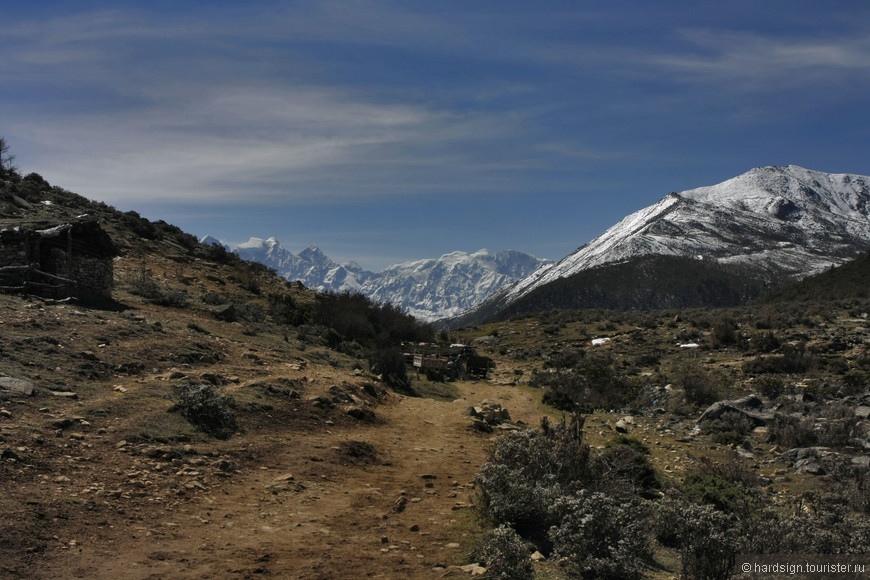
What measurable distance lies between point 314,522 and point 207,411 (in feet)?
14.9

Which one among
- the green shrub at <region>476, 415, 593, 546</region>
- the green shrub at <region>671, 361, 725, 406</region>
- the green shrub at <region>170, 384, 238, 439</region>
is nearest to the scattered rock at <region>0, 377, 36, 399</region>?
the green shrub at <region>170, 384, 238, 439</region>

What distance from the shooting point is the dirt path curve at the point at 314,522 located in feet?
21.5

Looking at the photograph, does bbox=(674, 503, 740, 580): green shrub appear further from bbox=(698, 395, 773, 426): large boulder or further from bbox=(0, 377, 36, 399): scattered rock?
bbox=(698, 395, 773, 426): large boulder

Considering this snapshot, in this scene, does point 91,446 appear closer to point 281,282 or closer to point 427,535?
point 427,535

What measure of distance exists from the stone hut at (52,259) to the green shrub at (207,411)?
11.9 metres

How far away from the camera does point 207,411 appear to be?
1173 centimetres

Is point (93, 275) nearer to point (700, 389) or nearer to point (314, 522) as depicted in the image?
point (314, 522)

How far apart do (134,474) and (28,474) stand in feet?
4.45

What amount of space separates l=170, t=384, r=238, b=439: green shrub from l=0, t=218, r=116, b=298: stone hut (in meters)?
11.9

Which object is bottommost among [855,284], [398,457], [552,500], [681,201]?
[398,457]

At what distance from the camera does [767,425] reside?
52.8 ft

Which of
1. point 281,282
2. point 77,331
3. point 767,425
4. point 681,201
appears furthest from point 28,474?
point 681,201

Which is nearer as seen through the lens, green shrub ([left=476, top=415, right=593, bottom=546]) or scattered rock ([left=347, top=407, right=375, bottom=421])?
green shrub ([left=476, top=415, right=593, bottom=546])

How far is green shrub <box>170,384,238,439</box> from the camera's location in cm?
1134
